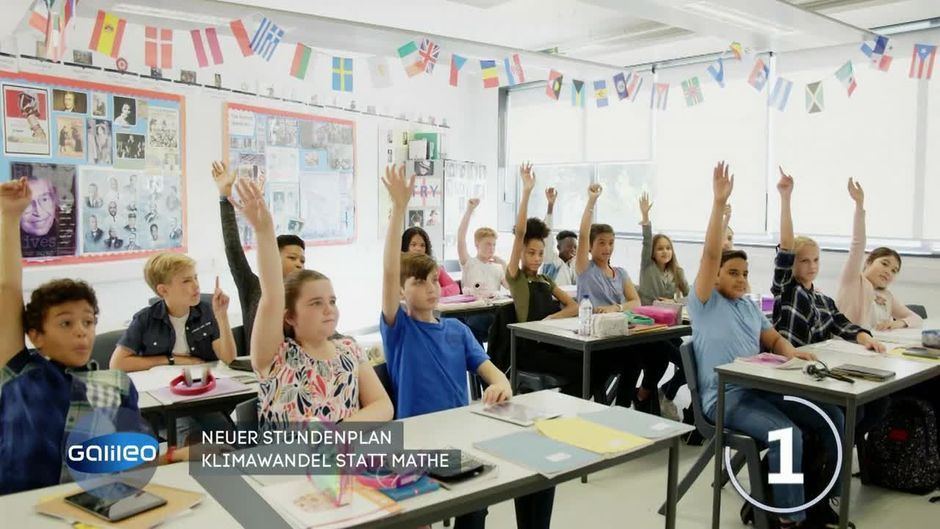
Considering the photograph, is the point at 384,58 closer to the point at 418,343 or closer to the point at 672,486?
the point at 418,343

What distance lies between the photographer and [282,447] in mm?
1854

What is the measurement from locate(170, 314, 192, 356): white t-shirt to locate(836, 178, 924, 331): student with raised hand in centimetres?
345

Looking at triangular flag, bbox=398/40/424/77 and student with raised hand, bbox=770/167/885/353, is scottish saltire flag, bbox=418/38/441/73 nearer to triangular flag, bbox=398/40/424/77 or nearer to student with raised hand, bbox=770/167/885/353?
triangular flag, bbox=398/40/424/77

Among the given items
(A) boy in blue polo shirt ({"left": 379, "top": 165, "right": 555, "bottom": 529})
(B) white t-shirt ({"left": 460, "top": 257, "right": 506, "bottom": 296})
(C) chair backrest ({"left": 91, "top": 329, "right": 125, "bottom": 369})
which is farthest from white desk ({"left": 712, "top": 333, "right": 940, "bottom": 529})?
(B) white t-shirt ({"left": 460, "top": 257, "right": 506, "bottom": 296})

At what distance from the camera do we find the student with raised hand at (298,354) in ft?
6.39

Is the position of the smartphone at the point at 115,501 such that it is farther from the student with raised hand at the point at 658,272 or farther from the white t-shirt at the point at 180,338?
the student with raised hand at the point at 658,272

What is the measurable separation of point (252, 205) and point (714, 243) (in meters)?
1.98

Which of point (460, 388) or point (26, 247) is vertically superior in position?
point (26, 247)

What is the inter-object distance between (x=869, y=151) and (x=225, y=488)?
247 inches

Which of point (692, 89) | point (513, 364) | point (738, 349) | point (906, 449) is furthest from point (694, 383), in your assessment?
point (692, 89)

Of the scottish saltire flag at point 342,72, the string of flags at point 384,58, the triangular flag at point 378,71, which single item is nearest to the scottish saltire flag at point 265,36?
the string of flags at point 384,58

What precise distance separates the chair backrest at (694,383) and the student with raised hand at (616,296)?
113 cm

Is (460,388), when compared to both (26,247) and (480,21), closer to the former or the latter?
(26,247)

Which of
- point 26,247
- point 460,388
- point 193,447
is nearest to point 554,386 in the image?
point 460,388
